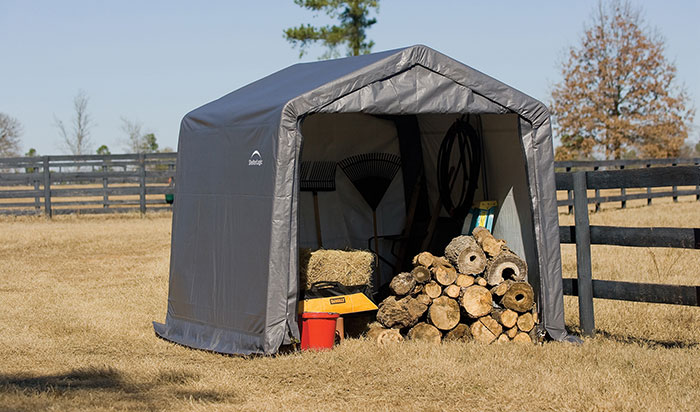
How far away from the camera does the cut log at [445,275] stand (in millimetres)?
6707

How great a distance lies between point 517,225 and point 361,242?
6.58 feet

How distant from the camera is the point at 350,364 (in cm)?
579

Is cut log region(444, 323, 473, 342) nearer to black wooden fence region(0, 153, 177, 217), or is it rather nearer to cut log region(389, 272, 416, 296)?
cut log region(389, 272, 416, 296)

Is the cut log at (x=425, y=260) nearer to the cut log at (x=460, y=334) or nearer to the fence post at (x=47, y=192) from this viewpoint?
the cut log at (x=460, y=334)

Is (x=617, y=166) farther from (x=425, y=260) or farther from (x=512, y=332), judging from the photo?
(x=512, y=332)

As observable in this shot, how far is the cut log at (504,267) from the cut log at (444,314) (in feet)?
1.20

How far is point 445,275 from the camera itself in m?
6.72

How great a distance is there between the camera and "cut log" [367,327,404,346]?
6535mm

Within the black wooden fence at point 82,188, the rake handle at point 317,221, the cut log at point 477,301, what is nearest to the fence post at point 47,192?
the black wooden fence at point 82,188

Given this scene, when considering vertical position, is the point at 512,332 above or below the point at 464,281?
below

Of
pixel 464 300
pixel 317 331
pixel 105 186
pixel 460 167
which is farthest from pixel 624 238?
pixel 105 186

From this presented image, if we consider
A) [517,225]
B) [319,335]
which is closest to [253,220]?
[319,335]

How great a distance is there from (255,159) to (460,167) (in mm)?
2540

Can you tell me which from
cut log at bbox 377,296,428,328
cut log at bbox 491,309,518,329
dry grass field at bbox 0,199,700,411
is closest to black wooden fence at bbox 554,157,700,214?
dry grass field at bbox 0,199,700,411
